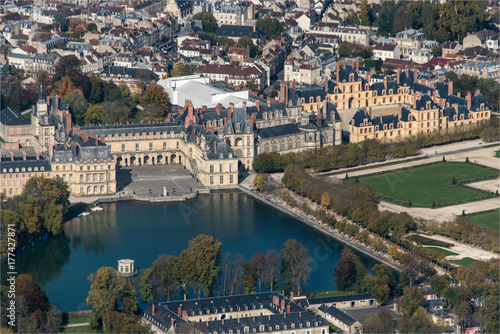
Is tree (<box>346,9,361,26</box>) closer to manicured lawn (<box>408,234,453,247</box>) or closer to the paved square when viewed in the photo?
the paved square

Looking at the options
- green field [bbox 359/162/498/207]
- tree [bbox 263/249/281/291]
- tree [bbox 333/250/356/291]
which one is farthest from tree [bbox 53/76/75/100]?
tree [bbox 333/250/356/291]

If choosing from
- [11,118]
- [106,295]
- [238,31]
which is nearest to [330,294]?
[106,295]

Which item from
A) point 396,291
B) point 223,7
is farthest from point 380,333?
point 223,7

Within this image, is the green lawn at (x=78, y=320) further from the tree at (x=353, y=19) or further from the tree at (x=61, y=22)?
the tree at (x=353, y=19)

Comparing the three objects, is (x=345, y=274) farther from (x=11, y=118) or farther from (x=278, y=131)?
(x=11, y=118)

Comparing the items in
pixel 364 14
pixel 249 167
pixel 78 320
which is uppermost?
pixel 364 14

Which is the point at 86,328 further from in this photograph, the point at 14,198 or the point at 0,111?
the point at 0,111
